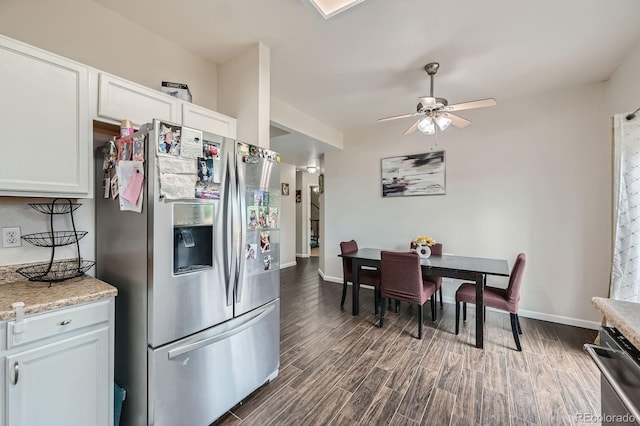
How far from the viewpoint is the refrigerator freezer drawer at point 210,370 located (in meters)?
1.37

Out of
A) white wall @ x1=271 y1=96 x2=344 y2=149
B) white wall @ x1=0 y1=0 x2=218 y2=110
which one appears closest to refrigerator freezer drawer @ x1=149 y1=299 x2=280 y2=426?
white wall @ x1=0 y1=0 x2=218 y2=110

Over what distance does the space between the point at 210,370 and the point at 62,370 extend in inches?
26.7

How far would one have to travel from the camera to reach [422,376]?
2129mm

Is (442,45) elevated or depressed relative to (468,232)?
elevated


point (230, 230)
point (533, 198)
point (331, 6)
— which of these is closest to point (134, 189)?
point (230, 230)

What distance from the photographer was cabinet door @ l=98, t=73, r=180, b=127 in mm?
1589

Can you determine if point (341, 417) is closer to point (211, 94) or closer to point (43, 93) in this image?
point (43, 93)

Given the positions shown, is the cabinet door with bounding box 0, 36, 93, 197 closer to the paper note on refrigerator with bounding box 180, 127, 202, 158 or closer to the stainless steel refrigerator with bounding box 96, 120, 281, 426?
the stainless steel refrigerator with bounding box 96, 120, 281, 426

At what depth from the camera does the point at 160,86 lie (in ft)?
7.08

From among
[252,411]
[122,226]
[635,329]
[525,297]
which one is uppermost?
[122,226]

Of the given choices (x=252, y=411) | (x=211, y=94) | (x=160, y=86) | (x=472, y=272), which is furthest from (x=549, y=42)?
(x=252, y=411)

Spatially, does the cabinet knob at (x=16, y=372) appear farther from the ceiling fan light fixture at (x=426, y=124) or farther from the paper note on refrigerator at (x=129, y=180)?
the ceiling fan light fixture at (x=426, y=124)

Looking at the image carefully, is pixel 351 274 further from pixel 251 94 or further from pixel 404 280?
pixel 251 94

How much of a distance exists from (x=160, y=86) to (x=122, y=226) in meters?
1.29
